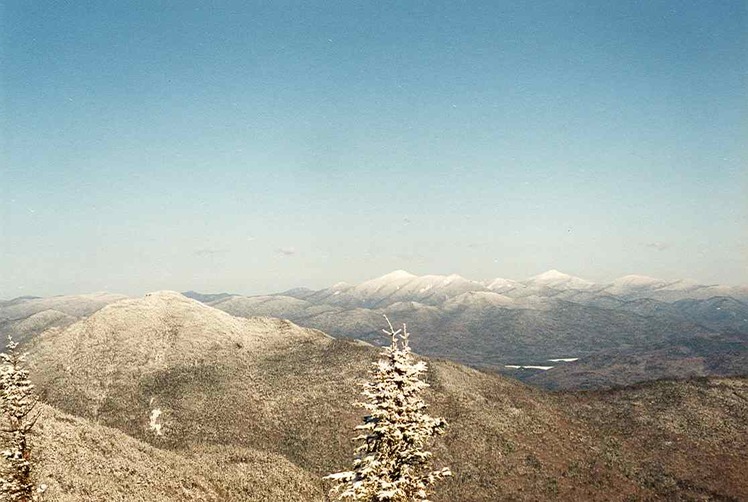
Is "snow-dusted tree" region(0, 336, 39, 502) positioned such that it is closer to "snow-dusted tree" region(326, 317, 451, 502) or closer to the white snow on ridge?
"snow-dusted tree" region(326, 317, 451, 502)

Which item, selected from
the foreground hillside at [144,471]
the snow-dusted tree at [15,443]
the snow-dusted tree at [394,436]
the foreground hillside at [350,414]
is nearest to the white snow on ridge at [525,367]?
the foreground hillside at [350,414]

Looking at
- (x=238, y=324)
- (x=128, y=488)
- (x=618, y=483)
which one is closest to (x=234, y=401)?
(x=128, y=488)

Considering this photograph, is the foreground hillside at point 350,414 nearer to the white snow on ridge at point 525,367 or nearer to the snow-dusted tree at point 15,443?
the snow-dusted tree at point 15,443

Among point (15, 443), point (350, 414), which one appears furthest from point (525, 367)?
point (15, 443)

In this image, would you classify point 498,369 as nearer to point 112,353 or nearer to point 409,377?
point 112,353

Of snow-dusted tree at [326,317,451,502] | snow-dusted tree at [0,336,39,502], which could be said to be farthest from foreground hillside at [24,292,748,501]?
snow-dusted tree at [326,317,451,502]
